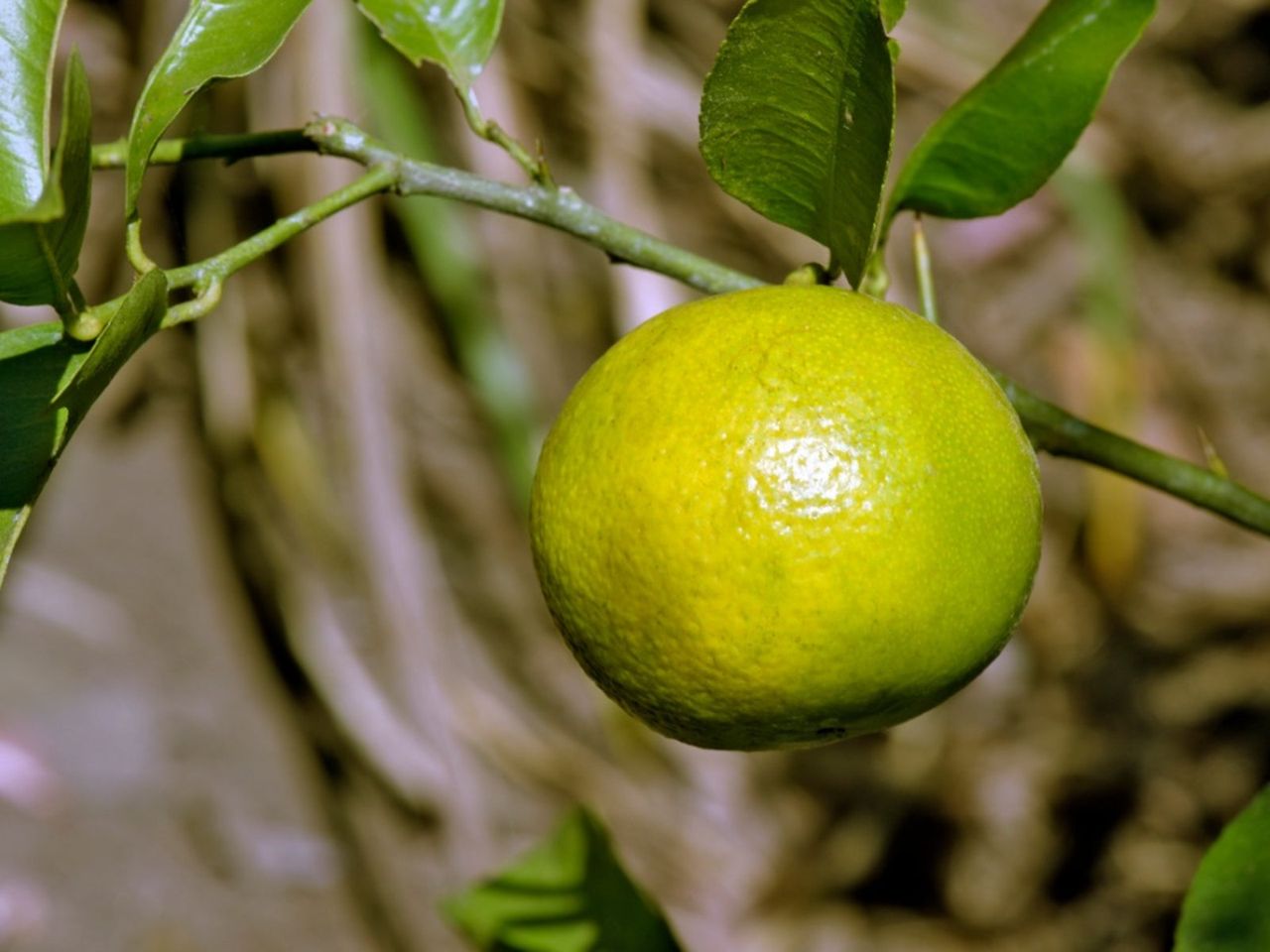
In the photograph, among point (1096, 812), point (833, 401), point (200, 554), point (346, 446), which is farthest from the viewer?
point (1096, 812)

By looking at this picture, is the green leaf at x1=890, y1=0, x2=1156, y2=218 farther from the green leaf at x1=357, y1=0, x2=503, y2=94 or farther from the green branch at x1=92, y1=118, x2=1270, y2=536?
the green leaf at x1=357, y1=0, x2=503, y2=94

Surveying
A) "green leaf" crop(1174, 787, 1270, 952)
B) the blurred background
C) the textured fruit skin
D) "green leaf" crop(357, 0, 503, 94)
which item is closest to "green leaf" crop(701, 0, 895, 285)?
the textured fruit skin

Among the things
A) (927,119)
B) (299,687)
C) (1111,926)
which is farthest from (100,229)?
(1111,926)

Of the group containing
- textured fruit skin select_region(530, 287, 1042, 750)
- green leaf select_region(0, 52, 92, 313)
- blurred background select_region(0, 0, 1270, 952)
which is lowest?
blurred background select_region(0, 0, 1270, 952)

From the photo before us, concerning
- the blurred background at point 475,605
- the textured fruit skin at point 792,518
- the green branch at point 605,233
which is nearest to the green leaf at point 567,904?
the textured fruit skin at point 792,518

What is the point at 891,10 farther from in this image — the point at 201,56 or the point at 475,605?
the point at 475,605

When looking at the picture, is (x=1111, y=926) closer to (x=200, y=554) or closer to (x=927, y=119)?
(x=927, y=119)

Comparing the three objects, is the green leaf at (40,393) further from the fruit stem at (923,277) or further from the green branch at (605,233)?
the fruit stem at (923,277)
